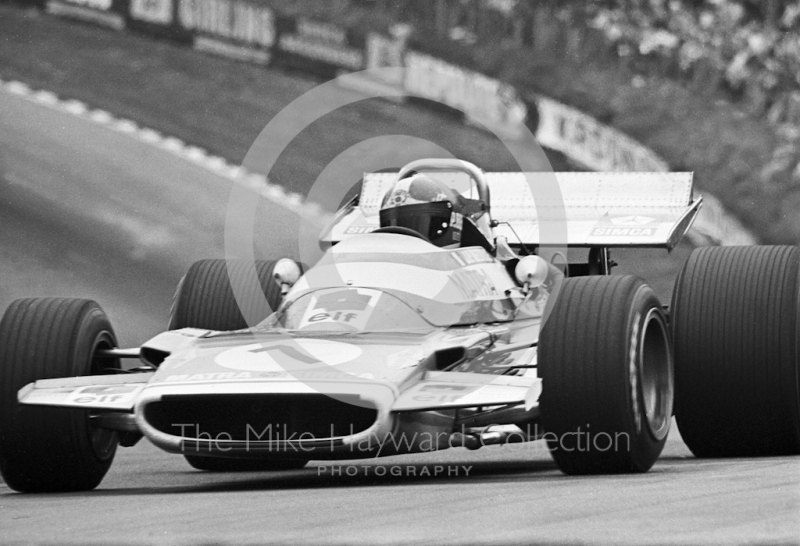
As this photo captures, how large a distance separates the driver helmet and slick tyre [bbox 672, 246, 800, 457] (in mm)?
1344

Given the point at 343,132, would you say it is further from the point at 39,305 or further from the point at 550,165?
the point at 39,305

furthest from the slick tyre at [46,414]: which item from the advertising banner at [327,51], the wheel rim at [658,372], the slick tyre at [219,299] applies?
the advertising banner at [327,51]

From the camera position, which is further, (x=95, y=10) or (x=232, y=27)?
(x=232, y=27)

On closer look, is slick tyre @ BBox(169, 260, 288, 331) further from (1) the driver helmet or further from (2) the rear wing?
(1) the driver helmet

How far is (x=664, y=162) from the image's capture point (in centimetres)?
1602

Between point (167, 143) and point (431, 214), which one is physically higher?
point (431, 214)

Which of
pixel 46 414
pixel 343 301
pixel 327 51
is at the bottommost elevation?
pixel 46 414

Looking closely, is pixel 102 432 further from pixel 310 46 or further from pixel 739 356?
pixel 310 46

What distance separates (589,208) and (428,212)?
1.90 m

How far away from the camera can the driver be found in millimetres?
8656

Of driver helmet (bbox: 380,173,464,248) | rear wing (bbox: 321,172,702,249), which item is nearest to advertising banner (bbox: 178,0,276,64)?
rear wing (bbox: 321,172,702,249)

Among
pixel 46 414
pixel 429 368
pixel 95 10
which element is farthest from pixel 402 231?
pixel 95 10

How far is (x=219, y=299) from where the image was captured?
10.1 meters

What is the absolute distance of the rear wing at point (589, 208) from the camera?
9633 millimetres
